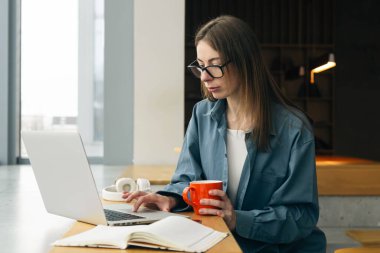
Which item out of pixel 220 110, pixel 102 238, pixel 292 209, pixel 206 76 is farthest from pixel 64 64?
pixel 102 238

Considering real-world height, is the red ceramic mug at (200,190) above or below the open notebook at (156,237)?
above

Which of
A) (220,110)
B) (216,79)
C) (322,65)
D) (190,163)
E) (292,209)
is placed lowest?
(292,209)

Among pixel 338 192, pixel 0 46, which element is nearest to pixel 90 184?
pixel 338 192

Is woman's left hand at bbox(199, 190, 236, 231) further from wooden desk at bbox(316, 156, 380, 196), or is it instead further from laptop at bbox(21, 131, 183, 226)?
wooden desk at bbox(316, 156, 380, 196)

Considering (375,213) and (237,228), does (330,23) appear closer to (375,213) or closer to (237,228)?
(375,213)

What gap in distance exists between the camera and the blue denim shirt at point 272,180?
75.0 inches

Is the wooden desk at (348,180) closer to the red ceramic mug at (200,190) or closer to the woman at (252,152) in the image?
the woman at (252,152)

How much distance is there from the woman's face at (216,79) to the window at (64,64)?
5.54m

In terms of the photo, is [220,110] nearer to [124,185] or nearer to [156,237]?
[124,185]

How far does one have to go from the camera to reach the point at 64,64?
24.8 feet

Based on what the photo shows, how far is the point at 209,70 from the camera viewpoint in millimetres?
2010

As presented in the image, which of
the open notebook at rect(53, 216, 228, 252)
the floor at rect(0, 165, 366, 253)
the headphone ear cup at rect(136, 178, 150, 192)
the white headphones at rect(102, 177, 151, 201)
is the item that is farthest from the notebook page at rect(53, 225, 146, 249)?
the headphone ear cup at rect(136, 178, 150, 192)

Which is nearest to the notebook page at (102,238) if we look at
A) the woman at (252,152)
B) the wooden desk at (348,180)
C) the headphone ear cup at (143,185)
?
the woman at (252,152)

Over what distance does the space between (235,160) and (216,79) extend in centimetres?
30
